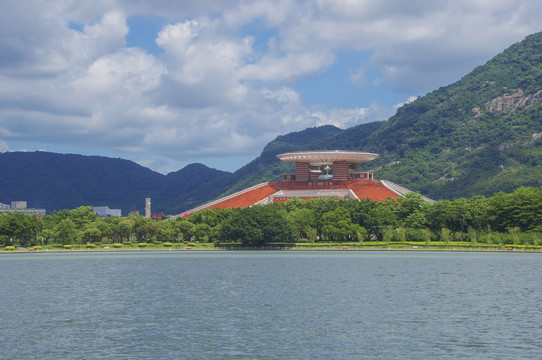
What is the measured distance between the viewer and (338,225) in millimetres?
130625

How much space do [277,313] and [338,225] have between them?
277 feet

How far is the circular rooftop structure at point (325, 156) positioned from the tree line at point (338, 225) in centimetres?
3208

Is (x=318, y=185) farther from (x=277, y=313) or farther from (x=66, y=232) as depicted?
(x=277, y=313)

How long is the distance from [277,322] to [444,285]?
25.0 metres

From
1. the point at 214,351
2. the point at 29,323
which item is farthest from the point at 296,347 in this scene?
the point at 29,323

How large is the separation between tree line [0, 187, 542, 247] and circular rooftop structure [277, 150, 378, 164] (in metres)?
32.1

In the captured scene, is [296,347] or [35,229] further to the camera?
[35,229]

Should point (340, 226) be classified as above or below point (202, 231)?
below

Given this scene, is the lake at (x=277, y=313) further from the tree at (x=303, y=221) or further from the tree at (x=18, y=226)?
the tree at (x=18, y=226)

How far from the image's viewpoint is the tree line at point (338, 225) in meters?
121

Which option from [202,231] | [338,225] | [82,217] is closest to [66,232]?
[82,217]

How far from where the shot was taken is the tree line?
12100 cm

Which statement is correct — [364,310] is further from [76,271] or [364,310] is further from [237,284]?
[76,271]

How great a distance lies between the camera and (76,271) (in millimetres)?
85125
